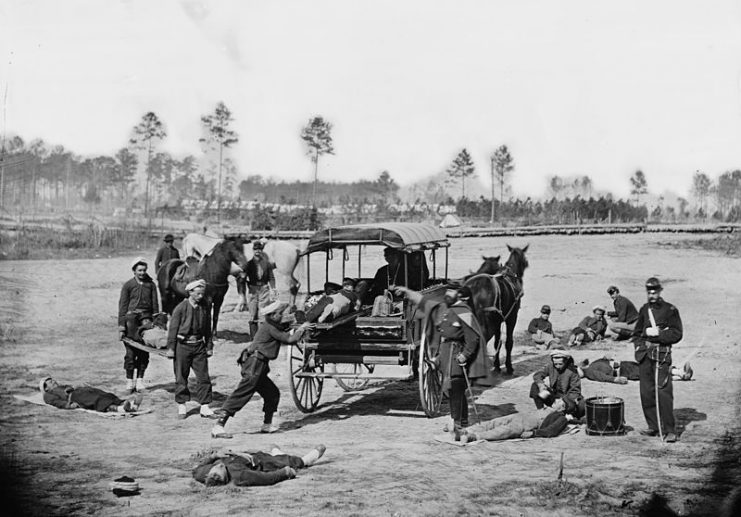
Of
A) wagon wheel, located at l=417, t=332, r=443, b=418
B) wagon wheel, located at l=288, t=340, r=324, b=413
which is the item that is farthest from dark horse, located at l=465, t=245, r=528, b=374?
wagon wheel, located at l=288, t=340, r=324, b=413

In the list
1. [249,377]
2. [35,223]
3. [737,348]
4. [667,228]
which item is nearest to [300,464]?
[249,377]

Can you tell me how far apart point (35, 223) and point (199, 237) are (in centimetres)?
2707

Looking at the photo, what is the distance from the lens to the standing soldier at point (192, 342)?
10703 millimetres

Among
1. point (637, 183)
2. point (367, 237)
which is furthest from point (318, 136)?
point (367, 237)

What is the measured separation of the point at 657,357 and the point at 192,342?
5.70 metres

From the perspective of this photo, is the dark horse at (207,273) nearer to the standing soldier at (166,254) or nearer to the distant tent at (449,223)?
the standing soldier at (166,254)

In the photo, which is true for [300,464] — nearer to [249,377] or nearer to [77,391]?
[249,377]

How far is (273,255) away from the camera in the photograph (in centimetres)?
2506

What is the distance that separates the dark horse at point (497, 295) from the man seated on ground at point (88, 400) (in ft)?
18.5

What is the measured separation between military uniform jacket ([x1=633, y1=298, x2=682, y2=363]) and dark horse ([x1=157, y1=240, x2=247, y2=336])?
26.8 feet

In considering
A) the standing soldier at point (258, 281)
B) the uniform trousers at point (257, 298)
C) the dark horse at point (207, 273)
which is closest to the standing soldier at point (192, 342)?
the dark horse at point (207, 273)

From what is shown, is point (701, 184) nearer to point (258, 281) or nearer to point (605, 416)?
point (258, 281)

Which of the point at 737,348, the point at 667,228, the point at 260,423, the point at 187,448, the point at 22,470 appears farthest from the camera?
the point at 667,228

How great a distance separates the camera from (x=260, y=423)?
10891mm
